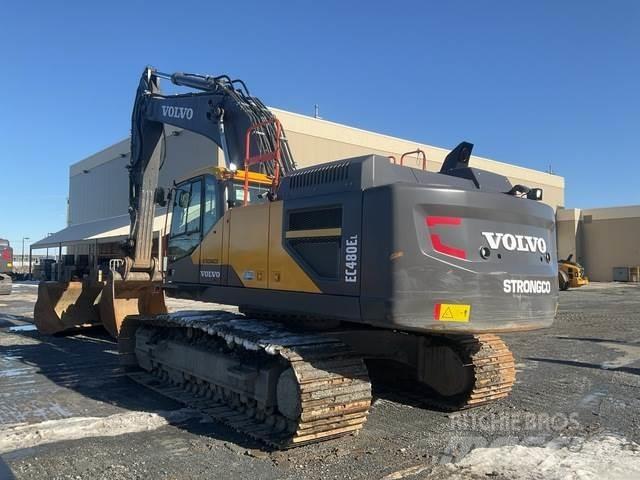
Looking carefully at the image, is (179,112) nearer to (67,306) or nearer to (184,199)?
(184,199)

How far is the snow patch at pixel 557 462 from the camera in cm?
428

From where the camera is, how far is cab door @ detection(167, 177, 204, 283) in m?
6.82

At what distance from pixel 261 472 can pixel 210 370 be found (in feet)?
6.55

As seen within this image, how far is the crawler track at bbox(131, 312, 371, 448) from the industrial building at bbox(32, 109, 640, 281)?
22.1 meters

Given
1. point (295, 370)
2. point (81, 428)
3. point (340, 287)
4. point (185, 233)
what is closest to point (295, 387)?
point (295, 370)

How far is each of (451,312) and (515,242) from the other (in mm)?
971

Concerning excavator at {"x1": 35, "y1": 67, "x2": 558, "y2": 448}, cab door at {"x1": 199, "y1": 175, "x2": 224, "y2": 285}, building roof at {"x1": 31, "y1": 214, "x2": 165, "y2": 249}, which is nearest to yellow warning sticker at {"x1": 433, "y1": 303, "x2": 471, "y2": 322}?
excavator at {"x1": 35, "y1": 67, "x2": 558, "y2": 448}

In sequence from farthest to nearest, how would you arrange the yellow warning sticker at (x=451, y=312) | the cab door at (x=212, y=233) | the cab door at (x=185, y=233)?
the cab door at (x=185, y=233)
the cab door at (x=212, y=233)
the yellow warning sticker at (x=451, y=312)

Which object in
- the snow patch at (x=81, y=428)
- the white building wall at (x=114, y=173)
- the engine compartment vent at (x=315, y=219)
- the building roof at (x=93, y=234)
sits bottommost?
the snow patch at (x=81, y=428)

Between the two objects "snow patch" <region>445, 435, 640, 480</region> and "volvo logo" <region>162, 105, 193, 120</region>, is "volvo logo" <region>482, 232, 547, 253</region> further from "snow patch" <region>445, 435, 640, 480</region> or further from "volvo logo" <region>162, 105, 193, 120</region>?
"volvo logo" <region>162, 105, 193, 120</region>

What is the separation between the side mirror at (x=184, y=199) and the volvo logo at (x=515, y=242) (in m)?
3.81

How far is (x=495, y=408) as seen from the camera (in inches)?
244

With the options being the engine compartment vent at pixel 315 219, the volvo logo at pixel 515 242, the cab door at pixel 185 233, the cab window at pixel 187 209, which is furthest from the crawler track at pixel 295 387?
the volvo logo at pixel 515 242

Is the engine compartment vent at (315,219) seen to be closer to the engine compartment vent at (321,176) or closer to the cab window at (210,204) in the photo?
the engine compartment vent at (321,176)
